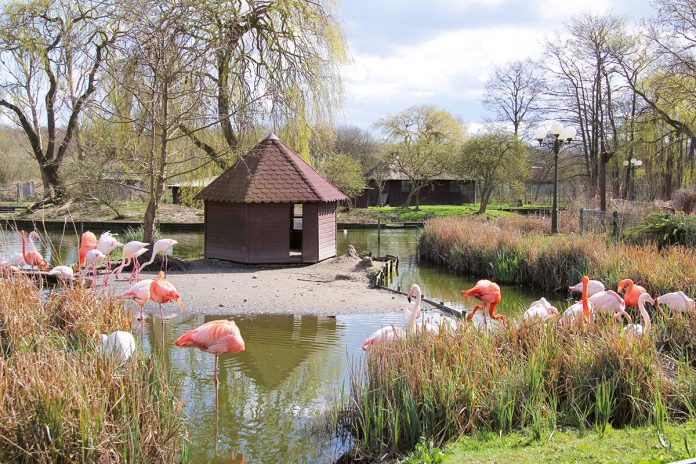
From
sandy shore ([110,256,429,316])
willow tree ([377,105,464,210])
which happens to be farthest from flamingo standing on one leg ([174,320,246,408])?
willow tree ([377,105,464,210])

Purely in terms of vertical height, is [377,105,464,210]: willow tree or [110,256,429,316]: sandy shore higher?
[377,105,464,210]: willow tree

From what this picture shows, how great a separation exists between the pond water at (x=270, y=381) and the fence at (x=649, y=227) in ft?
11.6

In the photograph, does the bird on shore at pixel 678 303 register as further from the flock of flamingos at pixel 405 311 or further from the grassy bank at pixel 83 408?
the grassy bank at pixel 83 408

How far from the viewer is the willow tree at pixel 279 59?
20047mm

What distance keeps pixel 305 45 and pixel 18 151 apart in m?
34.6

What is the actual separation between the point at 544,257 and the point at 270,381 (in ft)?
28.9

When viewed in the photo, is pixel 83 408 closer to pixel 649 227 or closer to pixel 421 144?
pixel 649 227

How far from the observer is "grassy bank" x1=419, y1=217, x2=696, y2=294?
10.8m

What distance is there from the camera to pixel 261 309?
11297 millimetres

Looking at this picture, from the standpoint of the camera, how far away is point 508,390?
5.20 metres

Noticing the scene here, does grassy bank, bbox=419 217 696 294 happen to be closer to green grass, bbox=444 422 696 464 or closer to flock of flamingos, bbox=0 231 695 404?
flock of flamingos, bbox=0 231 695 404

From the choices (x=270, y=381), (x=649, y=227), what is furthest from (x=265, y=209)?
(x=649, y=227)

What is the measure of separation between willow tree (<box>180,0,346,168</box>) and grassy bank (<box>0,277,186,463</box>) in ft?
50.3

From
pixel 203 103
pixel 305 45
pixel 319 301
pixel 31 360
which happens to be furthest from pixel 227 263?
pixel 31 360
